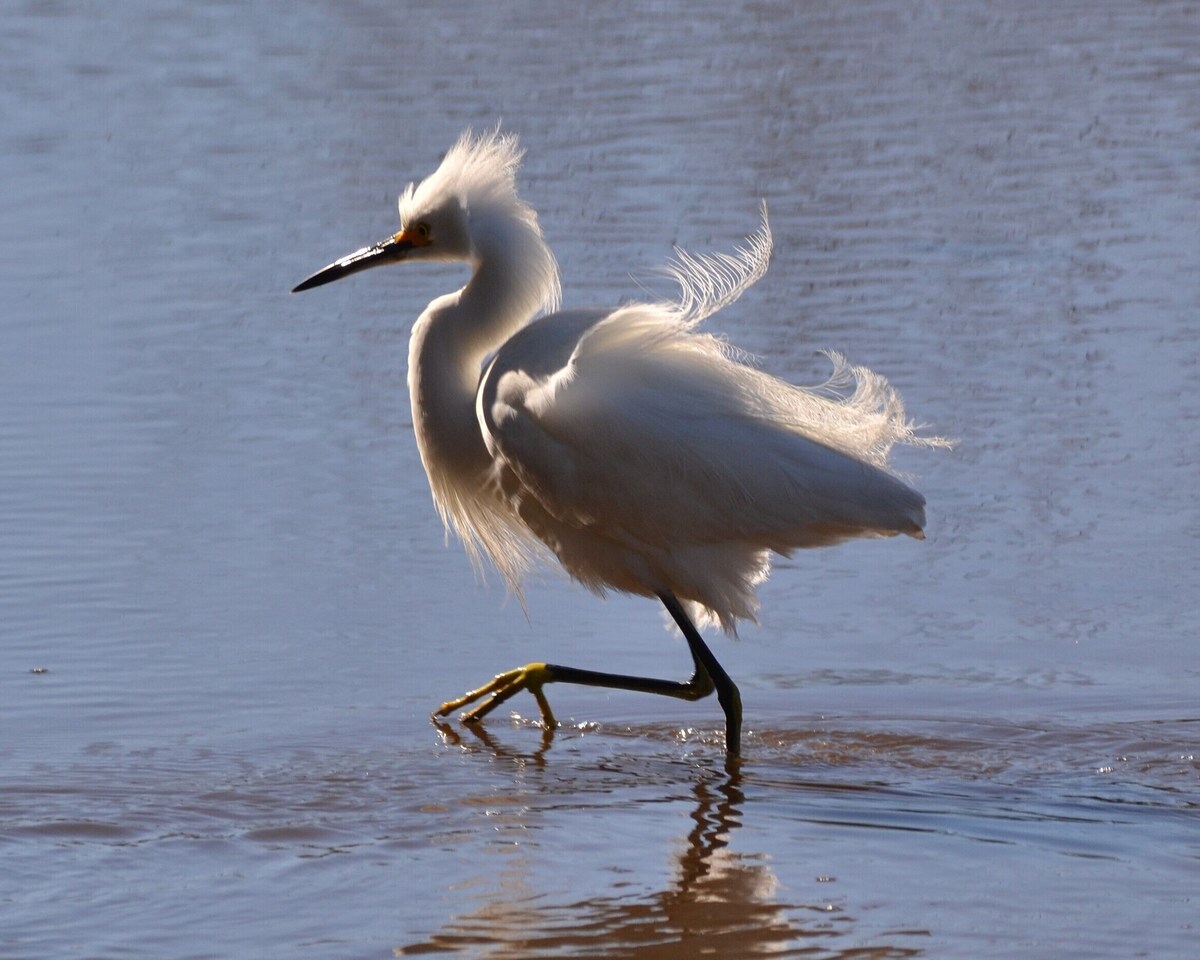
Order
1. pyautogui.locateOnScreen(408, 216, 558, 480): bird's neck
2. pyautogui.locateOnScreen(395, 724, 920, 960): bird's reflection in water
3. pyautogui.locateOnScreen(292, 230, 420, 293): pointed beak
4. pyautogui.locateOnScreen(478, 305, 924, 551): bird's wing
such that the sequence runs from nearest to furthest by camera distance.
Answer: pyautogui.locateOnScreen(395, 724, 920, 960): bird's reflection in water < pyautogui.locateOnScreen(478, 305, 924, 551): bird's wing < pyautogui.locateOnScreen(408, 216, 558, 480): bird's neck < pyautogui.locateOnScreen(292, 230, 420, 293): pointed beak

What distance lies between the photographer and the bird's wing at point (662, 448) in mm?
5109

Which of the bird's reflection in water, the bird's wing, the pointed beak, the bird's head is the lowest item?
the bird's reflection in water

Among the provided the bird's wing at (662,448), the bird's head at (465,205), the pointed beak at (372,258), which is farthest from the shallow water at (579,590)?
the bird's head at (465,205)

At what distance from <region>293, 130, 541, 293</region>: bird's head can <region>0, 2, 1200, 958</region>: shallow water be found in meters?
1.00

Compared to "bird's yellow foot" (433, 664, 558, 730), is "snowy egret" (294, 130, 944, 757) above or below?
above

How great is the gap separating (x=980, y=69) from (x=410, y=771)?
8608 millimetres

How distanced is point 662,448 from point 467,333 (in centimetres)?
74

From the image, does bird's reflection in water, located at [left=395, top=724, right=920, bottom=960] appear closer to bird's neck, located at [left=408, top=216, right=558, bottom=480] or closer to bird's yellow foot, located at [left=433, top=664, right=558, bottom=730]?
bird's yellow foot, located at [left=433, top=664, right=558, bottom=730]

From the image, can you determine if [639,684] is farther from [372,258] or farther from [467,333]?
[372,258]

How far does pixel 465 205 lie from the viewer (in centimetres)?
565

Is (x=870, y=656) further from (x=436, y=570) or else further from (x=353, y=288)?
(x=353, y=288)

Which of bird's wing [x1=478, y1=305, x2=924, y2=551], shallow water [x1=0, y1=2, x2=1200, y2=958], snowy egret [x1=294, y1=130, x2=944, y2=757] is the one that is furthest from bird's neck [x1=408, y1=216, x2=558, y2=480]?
shallow water [x1=0, y1=2, x2=1200, y2=958]

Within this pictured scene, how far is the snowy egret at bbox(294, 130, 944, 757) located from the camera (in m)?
5.13

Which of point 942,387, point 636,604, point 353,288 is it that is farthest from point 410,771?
point 353,288
